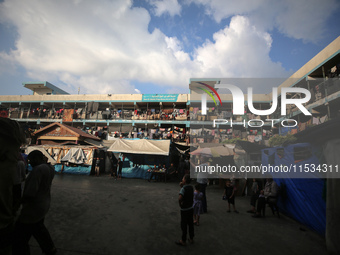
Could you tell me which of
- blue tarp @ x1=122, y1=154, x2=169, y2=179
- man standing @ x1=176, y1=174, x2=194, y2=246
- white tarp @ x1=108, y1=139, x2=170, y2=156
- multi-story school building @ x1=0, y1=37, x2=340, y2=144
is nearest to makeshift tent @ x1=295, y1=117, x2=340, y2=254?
man standing @ x1=176, y1=174, x2=194, y2=246

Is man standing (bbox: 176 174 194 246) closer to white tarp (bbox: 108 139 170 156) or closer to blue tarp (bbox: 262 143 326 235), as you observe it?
blue tarp (bbox: 262 143 326 235)

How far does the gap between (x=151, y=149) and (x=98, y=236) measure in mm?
8717

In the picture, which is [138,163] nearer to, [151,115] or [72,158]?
[72,158]

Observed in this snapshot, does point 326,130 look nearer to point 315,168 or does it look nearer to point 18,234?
point 315,168

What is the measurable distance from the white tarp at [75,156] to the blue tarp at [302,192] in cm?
1431

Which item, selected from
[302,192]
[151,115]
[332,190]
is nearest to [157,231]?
[332,190]

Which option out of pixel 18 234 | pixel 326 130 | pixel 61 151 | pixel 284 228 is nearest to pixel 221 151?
pixel 284 228

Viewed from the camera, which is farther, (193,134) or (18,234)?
(193,134)

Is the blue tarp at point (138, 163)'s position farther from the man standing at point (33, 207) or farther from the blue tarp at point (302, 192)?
the man standing at point (33, 207)

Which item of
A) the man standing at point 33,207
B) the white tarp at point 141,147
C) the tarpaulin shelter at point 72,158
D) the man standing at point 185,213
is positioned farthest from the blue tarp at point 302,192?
the tarpaulin shelter at point 72,158

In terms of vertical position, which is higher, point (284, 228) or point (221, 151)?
point (221, 151)

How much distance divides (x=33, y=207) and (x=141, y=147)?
10237 millimetres

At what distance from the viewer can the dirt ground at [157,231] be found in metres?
3.79

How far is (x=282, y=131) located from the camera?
1864 centimetres
